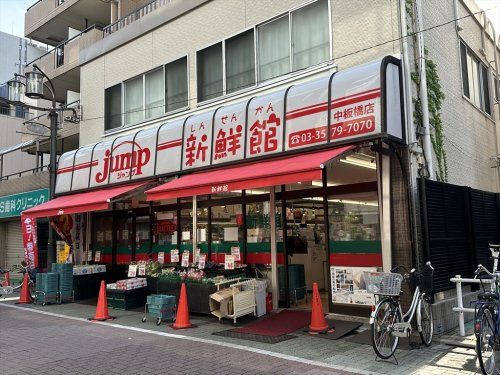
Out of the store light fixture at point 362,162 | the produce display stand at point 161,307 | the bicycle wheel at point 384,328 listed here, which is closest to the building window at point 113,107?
the produce display stand at point 161,307

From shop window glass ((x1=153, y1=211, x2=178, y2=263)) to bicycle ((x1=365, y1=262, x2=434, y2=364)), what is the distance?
7.33 metres

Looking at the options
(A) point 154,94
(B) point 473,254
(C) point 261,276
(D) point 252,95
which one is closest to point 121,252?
(A) point 154,94

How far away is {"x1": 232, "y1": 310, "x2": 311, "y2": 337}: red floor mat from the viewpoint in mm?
8720

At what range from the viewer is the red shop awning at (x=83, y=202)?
12.4m

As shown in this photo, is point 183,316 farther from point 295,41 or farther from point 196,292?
point 295,41

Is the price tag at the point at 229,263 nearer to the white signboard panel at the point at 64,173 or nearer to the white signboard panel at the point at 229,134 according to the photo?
the white signboard panel at the point at 229,134

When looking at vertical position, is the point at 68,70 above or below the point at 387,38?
above

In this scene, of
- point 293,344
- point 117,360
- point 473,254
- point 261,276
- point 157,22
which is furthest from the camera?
point 157,22

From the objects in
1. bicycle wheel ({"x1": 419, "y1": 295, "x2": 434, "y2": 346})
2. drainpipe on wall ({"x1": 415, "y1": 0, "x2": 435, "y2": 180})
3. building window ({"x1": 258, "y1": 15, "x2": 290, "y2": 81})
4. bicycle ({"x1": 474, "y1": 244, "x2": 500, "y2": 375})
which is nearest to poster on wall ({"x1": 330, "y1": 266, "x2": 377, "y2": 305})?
bicycle wheel ({"x1": 419, "y1": 295, "x2": 434, "y2": 346})

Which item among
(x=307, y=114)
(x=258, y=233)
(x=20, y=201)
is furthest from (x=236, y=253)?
(x=20, y=201)

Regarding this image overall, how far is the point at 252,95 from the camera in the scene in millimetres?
11617

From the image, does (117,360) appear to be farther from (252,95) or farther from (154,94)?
(154,94)

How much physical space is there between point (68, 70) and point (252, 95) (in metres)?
12.2

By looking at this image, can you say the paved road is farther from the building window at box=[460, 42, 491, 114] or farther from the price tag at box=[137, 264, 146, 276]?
the building window at box=[460, 42, 491, 114]
